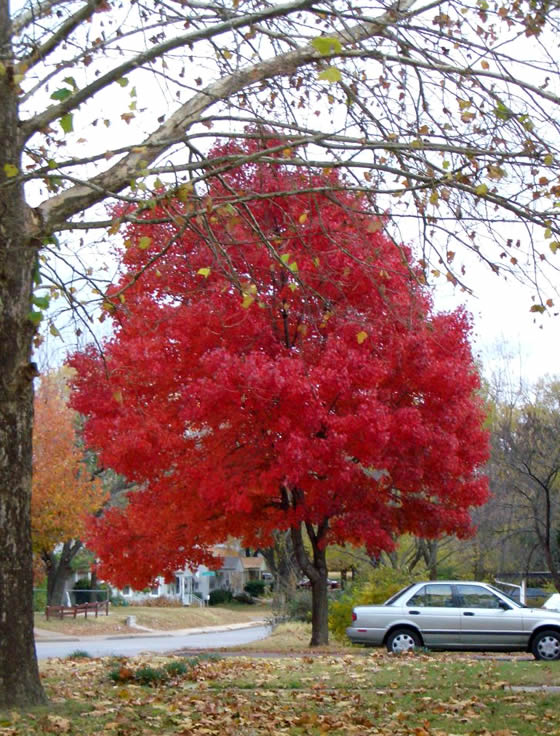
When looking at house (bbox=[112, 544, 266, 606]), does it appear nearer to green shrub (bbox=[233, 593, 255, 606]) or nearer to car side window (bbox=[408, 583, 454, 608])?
green shrub (bbox=[233, 593, 255, 606])

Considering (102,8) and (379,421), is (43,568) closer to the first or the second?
(379,421)

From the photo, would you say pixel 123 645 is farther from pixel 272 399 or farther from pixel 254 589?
pixel 254 589

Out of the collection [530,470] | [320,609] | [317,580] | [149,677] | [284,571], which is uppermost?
[530,470]

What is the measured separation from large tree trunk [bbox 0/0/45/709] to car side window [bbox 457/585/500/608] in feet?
38.7

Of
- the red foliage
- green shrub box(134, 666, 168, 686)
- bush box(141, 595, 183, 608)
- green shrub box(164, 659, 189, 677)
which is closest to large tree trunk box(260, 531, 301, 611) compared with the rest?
the red foliage

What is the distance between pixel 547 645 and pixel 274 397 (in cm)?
711

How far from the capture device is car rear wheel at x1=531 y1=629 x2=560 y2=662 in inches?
701

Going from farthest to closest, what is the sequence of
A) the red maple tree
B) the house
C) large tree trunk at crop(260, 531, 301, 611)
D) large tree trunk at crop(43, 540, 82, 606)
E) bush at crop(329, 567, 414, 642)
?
the house → large tree trunk at crop(43, 540, 82, 606) → large tree trunk at crop(260, 531, 301, 611) → bush at crop(329, 567, 414, 642) → the red maple tree

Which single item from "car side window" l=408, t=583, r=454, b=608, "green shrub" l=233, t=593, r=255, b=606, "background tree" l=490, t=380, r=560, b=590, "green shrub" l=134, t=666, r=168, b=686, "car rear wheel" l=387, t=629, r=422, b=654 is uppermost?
"background tree" l=490, t=380, r=560, b=590

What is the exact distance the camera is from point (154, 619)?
47688 mm

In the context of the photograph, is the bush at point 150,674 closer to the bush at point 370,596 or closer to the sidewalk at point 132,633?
the bush at point 370,596

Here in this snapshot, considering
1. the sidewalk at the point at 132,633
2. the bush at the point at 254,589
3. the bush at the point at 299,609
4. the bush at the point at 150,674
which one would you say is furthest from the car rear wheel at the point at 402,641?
the bush at the point at 254,589

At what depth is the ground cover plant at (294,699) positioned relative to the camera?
7.76 metres

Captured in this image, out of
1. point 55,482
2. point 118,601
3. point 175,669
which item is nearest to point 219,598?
point 118,601
